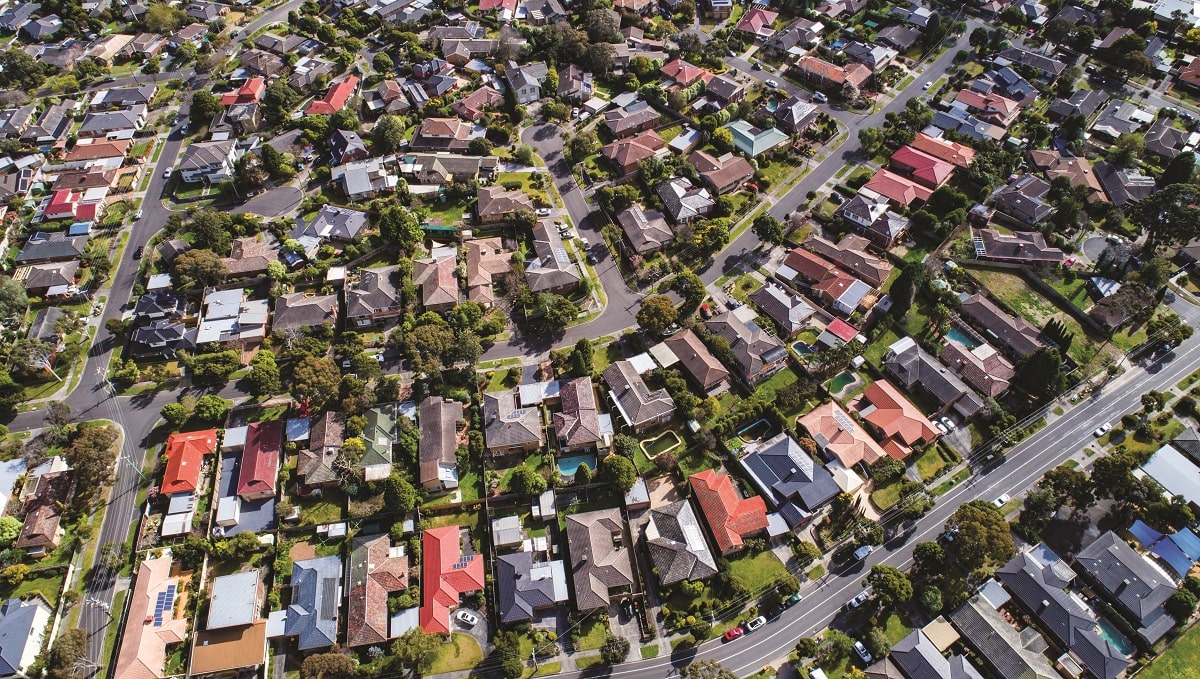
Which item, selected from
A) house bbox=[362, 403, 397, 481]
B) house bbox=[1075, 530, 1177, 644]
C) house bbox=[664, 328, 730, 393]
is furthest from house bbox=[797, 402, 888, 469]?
house bbox=[362, 403, 397, 481]

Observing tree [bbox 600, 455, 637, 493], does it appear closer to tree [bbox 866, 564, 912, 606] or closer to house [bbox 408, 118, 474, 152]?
tree [bbox 866, 564, 912, 606]

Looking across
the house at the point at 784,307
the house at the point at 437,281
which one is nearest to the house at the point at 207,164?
the house at the point at 437,281

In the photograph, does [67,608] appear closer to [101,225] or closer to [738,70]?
[101,225]

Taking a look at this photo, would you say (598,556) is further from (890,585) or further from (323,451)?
(323,451)

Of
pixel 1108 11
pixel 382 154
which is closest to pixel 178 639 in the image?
pixel 382 154

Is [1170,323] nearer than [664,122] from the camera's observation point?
Yes

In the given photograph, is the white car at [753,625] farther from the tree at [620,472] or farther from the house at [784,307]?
the house at [784,307]
